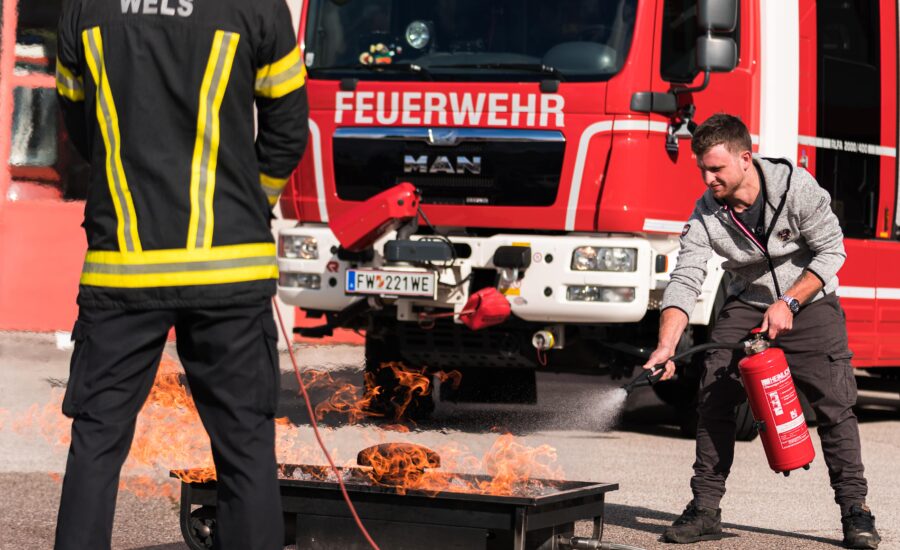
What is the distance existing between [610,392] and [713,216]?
7037 millimetres

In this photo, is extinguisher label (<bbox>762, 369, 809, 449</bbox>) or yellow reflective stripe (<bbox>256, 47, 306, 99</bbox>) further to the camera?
extinguisher label (<bbox>762, 369, 809, 449</bbox>)

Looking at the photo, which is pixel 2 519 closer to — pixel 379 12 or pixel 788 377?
pixel 788 377

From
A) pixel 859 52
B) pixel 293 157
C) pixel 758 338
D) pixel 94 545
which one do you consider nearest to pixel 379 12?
pixel 859 52

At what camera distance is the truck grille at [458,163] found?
930cm

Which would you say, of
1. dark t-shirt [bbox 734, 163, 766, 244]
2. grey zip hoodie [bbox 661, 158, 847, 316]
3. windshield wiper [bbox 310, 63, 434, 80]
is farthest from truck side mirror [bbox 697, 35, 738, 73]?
dark t-shirt [bbox 734, 163, 766, 244]

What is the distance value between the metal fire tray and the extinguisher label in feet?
3.58

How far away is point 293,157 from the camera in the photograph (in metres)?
4.42

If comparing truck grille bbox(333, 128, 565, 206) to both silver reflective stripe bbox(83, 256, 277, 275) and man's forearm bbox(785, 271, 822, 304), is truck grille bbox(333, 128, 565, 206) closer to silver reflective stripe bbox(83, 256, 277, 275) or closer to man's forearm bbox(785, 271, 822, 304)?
man's forearm bbox(785, 271, 822, 304)

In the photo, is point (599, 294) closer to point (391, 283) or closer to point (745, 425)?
point (391, 283)

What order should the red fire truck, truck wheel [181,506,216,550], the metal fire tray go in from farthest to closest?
the red fire truck, truck wheel [181,506,216,550], the metal fire tray

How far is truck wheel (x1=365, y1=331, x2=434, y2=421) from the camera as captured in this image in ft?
34.1

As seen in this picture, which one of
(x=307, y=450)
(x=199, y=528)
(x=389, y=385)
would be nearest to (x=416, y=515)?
(x=199, y=528)

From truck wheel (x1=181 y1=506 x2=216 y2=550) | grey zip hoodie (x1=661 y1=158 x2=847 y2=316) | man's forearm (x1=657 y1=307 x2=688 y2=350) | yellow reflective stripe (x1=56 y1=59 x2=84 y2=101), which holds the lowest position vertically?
truck wheel (x1=181 y1=506 x2=216 y2=550)

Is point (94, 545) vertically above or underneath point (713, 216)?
underneath
